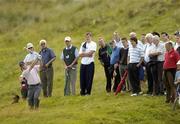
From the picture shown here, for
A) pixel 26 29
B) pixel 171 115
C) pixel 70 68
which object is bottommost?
pixel 171 115

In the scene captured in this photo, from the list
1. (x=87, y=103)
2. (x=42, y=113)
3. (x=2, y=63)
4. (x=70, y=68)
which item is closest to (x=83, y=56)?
(x=70, y=68)

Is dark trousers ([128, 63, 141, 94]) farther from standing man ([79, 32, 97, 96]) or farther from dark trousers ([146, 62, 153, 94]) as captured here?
standing man ([79, 32, 97, 96])

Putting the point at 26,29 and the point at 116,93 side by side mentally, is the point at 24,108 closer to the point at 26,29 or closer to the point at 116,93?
the point at 116,93

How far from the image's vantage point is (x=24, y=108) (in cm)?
2136

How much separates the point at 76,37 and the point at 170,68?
20826mm

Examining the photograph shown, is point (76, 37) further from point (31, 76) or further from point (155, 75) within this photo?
point (31, 76)

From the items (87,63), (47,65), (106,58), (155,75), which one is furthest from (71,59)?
(155,75)

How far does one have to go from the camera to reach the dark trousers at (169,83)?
767 inches

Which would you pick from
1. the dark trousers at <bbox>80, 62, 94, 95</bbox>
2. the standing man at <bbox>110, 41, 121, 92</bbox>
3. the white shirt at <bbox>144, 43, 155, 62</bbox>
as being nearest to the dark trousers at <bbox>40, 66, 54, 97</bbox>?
the dark trousers at <bbox>80, 62, 94, 95</bbox>

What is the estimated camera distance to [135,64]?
21594 millimetres

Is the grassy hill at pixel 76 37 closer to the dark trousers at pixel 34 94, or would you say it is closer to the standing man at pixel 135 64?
the dark trousers at pixel 34 94

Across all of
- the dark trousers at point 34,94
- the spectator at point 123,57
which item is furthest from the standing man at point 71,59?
the dark trousers at point 34,94

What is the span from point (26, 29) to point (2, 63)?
847 centimetres

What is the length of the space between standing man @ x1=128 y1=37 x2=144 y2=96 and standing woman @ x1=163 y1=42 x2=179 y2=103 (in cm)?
195
